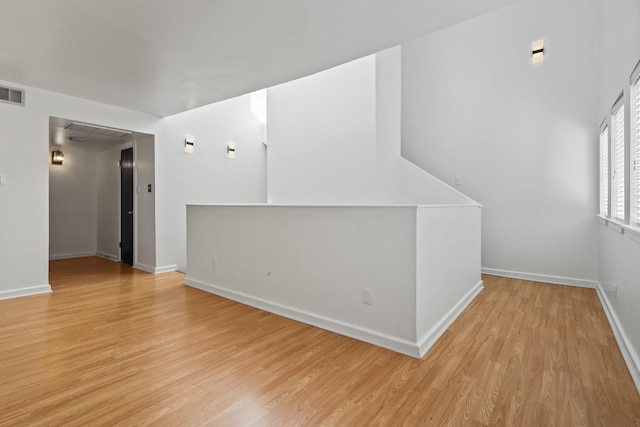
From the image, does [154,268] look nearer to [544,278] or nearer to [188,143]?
[188,143]

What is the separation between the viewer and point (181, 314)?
10.2 feet

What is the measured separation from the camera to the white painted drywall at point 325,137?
4113mm

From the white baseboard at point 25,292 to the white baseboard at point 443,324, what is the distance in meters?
4.39

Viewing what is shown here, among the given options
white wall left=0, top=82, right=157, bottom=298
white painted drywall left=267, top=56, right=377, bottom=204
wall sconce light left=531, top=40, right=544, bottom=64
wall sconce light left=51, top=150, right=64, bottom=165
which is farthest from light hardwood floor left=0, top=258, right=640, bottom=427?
wall sconce light left=51, top=150, right=64, bottom=165

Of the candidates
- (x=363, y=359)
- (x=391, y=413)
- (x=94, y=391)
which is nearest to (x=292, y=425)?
(x=391, y=413)

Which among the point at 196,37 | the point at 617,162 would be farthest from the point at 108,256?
the point at 617,162

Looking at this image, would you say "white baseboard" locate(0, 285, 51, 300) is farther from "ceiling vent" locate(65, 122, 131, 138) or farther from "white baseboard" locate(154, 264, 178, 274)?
"ceiling vent" locate(65, 122, 131, 138)

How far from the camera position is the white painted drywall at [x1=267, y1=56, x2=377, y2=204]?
13.5 feet

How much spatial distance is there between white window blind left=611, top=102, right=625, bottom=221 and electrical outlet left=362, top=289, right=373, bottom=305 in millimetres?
2434

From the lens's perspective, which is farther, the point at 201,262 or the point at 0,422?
the point at 201,262

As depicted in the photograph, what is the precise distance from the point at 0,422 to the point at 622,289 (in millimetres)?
4122

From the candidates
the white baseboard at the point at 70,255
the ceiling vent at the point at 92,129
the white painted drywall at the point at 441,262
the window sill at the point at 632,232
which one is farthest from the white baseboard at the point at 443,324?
the white baseboard at the point at 70,255

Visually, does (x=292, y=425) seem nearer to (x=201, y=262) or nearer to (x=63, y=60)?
(x=201, y=262)

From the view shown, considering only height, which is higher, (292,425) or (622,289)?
(622,289)
